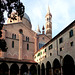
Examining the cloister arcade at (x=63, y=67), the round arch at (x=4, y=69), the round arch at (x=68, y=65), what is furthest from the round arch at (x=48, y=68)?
the round arch at (x=4, y=69)

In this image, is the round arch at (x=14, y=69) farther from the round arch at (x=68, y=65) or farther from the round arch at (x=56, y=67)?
the round arch at (x=68, y=65)

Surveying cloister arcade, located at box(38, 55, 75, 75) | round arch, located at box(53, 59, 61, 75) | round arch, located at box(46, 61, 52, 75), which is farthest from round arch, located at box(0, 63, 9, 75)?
round arch, located at box(53, 59, 61, 75)

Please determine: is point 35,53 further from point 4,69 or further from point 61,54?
point 61,54

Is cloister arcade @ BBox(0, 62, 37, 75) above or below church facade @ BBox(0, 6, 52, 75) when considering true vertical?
below

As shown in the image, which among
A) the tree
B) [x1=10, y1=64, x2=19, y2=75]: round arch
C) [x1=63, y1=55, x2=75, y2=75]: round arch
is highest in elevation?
the tree

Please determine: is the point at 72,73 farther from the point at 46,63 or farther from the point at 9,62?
the point at 9,62

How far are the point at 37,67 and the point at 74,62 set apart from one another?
55.7 feet

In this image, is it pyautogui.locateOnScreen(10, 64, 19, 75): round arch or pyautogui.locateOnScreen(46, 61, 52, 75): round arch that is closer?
pyautogui.locateOnScreen(46, 61, 52, 75): round arch

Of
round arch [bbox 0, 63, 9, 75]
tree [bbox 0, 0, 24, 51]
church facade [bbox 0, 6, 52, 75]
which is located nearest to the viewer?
tree [bbox 0, 0, 24, 51]

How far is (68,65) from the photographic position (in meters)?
21.5

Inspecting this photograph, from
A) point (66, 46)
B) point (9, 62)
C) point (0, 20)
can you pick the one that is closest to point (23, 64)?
point (9, 62)

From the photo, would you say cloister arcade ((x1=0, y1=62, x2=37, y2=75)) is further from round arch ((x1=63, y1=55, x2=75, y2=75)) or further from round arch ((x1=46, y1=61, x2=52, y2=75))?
round arch ((x1=63, y1=55, x2=75, y2=75))

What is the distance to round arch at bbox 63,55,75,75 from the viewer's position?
67.5 ft

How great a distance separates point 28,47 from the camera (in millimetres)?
39500
